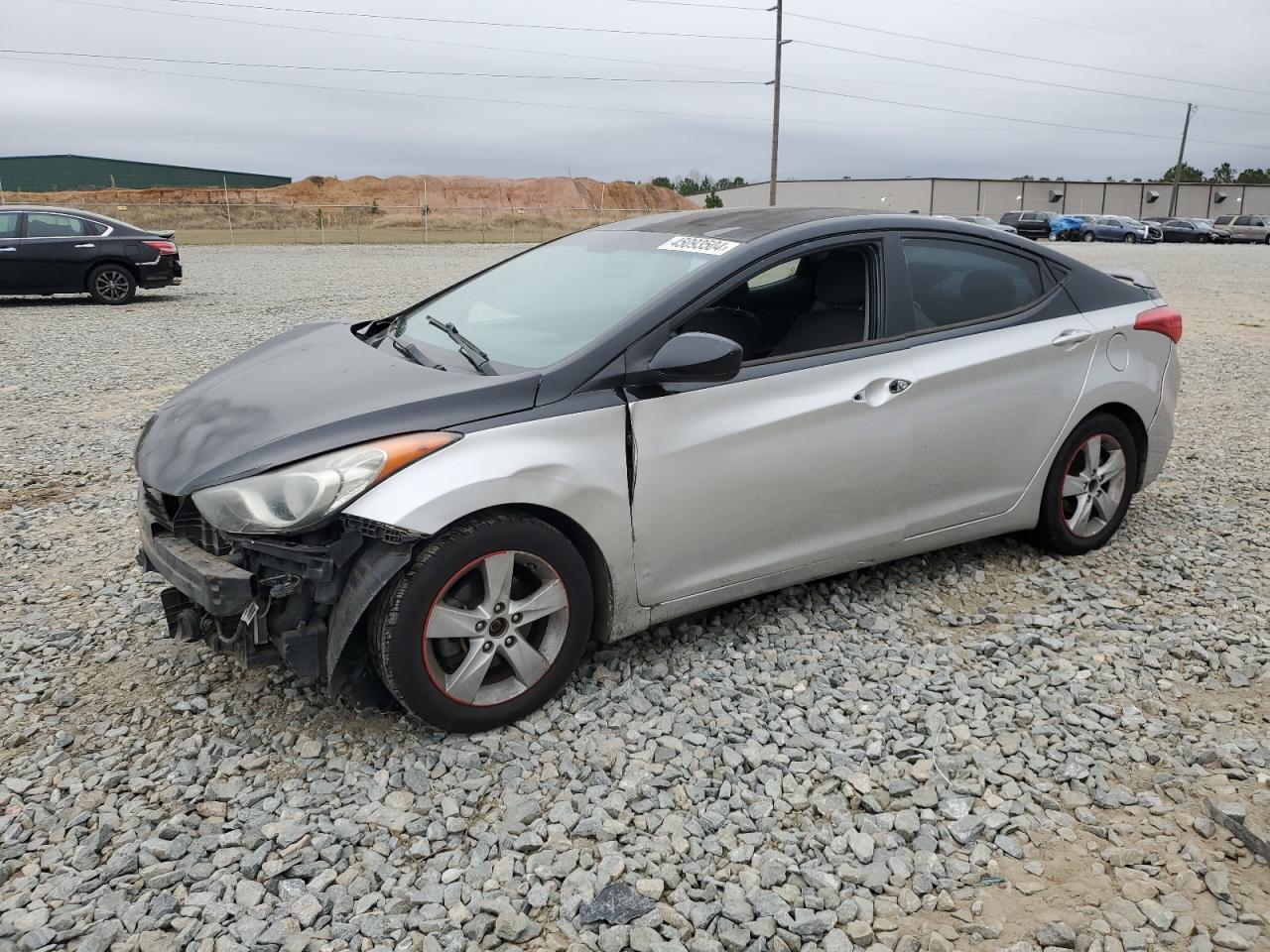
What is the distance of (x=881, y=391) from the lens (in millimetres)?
3762

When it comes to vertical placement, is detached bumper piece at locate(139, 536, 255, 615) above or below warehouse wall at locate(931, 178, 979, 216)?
below

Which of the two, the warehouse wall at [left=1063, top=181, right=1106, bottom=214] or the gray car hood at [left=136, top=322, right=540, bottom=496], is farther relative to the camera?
the warehouse wall at [left=1063, top=181, right=1106, bottom=214]

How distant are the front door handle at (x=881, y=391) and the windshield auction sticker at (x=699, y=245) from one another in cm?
74

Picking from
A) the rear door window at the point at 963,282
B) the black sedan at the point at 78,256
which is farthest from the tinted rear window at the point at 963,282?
the black sedan at the point at 78,256

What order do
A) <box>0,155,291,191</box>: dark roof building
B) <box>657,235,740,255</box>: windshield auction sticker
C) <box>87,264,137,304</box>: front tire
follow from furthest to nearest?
<box>0,155,291,191</box>: dark roof building, <box>87,264,137,304</box>: front tire, <box>657,235,740,255</box>: windshield auction sticker

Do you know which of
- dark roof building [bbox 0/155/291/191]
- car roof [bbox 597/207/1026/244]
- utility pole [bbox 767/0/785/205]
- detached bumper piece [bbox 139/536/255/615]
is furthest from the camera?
dark roof building [bbox 0/155/291/191]

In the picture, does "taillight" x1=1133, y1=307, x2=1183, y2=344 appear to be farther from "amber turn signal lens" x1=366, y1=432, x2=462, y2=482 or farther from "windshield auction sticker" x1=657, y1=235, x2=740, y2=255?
"amber turn signal lens" x1=366, y1=432, x2=462, y2=482

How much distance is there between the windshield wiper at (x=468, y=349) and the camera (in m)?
3.40

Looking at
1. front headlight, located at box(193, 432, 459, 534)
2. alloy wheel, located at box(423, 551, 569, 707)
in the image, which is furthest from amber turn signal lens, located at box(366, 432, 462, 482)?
alloy wheel, located at box(423, 551, 569, 707)

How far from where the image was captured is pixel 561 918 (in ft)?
8.02

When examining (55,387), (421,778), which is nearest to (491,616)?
(421,778)

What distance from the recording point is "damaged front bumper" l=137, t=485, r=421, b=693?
2.83m

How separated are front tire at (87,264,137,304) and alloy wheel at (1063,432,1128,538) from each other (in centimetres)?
1470

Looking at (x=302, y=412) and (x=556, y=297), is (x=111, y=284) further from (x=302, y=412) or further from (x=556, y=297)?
(x=302, y=412)
